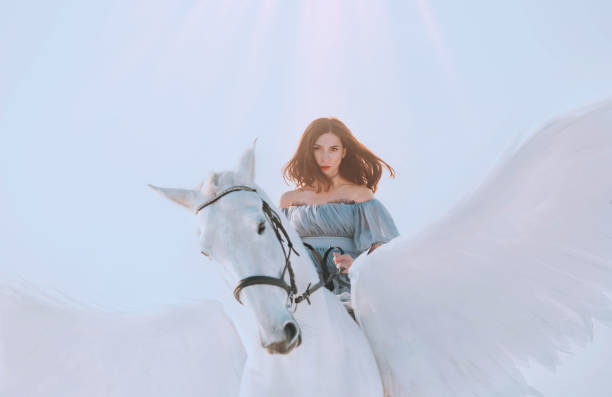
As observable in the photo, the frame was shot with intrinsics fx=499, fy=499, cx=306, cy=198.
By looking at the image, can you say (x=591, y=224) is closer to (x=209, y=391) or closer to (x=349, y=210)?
(x=349, y=210)

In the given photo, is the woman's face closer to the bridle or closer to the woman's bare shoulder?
the woman's bare shoulder

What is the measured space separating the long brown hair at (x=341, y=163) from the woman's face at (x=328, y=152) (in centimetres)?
4

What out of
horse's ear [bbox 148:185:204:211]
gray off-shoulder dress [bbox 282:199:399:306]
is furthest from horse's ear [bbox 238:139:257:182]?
gray off-shoulder dress [bbox 282:199:399:306]

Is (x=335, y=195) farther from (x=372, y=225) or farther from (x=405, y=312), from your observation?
(x=405, y=312)

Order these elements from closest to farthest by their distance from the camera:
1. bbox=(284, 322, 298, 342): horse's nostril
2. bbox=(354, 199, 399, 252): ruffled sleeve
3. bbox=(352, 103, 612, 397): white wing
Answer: bbox=(284, 322, 298, 342): horse's nostril → bbox=(352, 103, 612, 397): white wing → bbox=(354, 199, 399, 252): ruffled sleeve

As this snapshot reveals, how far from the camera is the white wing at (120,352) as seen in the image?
3520mm

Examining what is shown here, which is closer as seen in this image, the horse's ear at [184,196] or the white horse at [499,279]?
the horse's ear at [184,196]

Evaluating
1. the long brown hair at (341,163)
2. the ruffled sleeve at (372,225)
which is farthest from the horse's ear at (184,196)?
the long brown hair at (341,163)

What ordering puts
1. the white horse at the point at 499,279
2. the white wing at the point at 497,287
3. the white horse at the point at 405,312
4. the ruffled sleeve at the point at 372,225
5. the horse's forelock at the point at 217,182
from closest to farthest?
1. the horse's forelock at the point at 217,182
2. the white horse at the point at 405,312
3. the white horse at the point at 499,279
4. the white wing at the point at 497,287
5. the ruffled sleeve at the point at 372,225

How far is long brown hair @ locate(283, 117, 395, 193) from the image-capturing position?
15.1 feet

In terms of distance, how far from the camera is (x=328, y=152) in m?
4.57

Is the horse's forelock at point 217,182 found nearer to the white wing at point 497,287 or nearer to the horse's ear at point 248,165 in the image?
the horse's ear at point 248,165

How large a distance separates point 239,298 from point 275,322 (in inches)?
8.7

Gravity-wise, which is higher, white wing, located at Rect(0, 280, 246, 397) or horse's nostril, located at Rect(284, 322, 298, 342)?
horse's nostril, located at Rect(284, 322, 298, 342)
